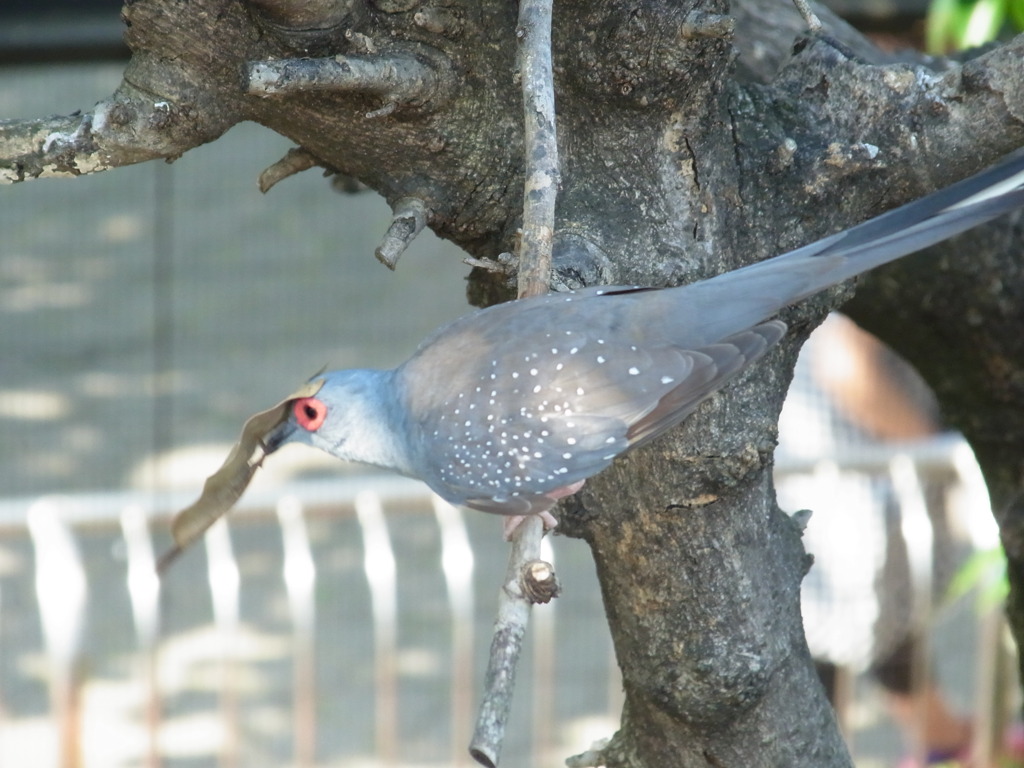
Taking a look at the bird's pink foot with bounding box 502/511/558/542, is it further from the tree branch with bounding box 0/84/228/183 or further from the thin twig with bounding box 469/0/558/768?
the tree branch with bounding box 0/84/228/183

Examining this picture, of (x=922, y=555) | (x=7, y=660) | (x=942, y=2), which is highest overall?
(x=942, y=2)

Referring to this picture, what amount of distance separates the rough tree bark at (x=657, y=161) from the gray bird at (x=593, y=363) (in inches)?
2.9

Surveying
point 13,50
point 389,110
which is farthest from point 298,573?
point 389,110

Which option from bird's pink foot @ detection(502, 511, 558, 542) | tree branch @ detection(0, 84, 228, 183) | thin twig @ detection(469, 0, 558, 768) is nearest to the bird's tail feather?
thin twig @ detection(469, 0, 558, 768)

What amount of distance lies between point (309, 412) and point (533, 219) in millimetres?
478

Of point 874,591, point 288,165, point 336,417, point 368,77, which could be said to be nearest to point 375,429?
point 336,417

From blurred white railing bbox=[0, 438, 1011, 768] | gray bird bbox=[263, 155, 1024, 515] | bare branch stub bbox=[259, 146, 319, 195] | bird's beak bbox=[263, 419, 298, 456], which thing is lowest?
blurred white railing bbox=[0, 438, 1011, 768]

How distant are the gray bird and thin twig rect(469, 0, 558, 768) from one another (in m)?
0.07

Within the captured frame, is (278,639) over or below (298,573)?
below

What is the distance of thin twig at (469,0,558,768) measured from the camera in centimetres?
142

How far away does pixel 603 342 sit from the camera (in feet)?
5.57

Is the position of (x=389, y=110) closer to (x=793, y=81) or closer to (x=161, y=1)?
(x=161, y=1)

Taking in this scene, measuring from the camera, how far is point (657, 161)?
5.71 feet

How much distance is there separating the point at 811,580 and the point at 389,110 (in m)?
3.17
